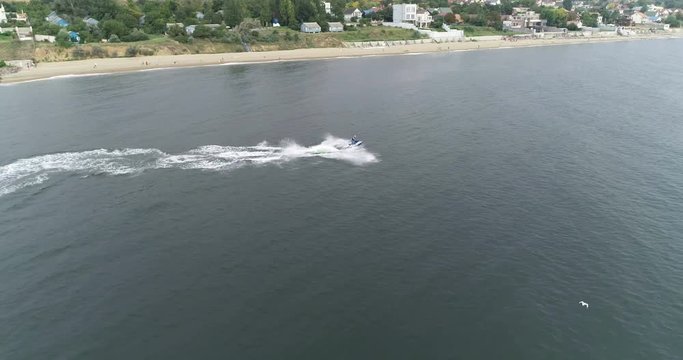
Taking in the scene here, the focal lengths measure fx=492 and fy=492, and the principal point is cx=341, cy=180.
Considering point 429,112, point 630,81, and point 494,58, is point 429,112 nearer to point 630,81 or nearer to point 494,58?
point 630,81

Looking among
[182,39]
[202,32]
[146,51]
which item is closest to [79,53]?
[146,51]

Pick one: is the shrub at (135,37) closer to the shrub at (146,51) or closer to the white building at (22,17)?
the shrub at (146,51)

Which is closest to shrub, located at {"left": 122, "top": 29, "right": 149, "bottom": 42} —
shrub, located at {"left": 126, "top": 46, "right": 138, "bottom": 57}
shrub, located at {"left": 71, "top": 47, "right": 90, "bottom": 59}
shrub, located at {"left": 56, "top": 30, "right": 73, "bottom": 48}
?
shrub, located at {"left": 126, "top": 46, "right": 138, "bottom": 57}

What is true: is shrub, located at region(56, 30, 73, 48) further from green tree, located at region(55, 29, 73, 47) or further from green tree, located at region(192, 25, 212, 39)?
green tree, located at region(192, 25, 212, 39)

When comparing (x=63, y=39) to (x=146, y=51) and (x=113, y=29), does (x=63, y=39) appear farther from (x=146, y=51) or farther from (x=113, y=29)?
(x=146, y=51)

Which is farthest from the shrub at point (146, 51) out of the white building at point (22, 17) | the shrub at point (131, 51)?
the white building at point (22, 17)
